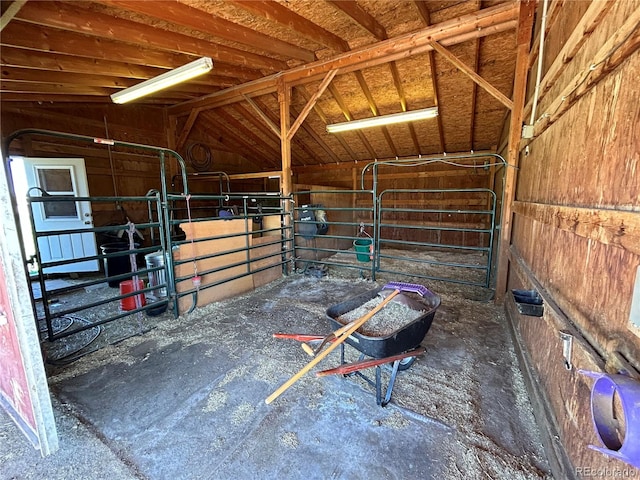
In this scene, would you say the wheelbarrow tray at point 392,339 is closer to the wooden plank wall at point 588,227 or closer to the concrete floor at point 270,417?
the concrete floor at point 270,417

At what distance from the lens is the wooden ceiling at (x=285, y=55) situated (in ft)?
8.55

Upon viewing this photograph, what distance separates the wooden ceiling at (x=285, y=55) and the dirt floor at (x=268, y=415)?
9.23 ft

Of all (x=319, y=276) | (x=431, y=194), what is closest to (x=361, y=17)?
(x=319, y=276)

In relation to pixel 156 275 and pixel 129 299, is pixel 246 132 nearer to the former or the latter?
pixel 156 275

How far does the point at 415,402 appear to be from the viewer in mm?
1653

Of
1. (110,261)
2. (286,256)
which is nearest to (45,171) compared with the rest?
(110,261)

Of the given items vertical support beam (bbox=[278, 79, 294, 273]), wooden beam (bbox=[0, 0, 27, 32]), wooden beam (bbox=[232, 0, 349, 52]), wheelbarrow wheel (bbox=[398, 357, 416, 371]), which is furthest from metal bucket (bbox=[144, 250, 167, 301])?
wooden beam (bbox=[232, 0, 349, 52])

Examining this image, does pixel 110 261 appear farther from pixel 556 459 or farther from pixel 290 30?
pixel 556 459

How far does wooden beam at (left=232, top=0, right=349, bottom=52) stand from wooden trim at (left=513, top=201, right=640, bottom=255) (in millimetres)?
3017

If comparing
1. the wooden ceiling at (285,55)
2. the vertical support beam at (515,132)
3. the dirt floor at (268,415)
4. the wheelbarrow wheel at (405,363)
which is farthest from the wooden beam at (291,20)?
the wheelbarrow wheel at (405,363)

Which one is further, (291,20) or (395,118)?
(395,118)

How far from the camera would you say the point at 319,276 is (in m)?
4.36

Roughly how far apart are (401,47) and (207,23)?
2.37 m

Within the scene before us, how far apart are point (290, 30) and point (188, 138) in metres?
4.45
